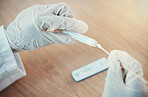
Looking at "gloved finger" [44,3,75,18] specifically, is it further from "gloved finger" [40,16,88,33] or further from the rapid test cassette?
the rapid test cassette

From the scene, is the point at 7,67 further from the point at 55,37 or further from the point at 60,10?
the point at 60,10

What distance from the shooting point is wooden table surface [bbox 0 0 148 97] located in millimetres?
966

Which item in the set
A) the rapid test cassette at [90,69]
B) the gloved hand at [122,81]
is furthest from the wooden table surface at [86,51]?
the gloved hand at [122,81]

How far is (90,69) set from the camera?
39.4 inches

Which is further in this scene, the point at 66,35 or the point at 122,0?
the point at 122,0

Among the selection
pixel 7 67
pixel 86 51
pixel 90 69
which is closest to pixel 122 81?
pixel 90 69

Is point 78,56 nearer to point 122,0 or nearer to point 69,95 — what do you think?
point 69,95

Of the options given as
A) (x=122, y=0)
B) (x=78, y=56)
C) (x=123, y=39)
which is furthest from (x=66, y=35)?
(x=122, y=0)

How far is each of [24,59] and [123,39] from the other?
2.35ft

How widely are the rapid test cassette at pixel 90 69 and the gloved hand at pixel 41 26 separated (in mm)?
196

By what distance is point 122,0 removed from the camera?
4.32 feet

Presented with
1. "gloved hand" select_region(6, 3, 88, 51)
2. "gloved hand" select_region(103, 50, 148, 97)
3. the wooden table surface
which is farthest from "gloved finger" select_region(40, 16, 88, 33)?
"gloved hand" select_region(103, 50, 148, 97)

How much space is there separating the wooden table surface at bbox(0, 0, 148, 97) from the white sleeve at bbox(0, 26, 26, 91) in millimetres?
41

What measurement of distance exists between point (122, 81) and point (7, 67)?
685 mm
